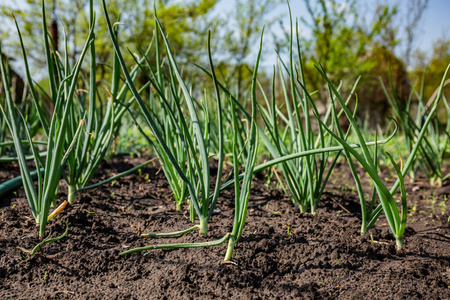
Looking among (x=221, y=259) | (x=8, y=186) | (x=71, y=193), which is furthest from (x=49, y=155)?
(x=221, y=259)

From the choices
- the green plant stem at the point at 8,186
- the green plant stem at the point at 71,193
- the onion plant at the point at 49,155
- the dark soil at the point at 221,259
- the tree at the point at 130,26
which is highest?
the tree at the point at 130,26

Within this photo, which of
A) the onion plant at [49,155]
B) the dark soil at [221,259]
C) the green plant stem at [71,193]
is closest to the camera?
the dark soil at [221,259]

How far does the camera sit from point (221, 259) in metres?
A: 1.00

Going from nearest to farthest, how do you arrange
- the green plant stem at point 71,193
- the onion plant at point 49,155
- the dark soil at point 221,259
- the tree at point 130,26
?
the dark soil at point 221,259 → the onion plant at point 49,155 → the green plant stem at point 71,193 → the tree at point 130,26

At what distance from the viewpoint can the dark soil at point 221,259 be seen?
0.90 meters

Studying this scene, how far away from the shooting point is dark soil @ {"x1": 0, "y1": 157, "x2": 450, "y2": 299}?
90 cm

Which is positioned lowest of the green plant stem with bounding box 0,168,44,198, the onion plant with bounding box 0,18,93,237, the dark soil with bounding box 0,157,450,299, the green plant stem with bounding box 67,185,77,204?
the dark soil with bounding box 0,157,450,299

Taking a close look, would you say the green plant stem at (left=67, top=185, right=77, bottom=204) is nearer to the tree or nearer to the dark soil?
the dark soil

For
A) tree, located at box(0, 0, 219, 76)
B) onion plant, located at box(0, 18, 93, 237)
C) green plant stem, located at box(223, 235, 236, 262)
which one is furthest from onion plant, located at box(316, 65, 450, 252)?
tree, located at box(0, 0, 219, 76)

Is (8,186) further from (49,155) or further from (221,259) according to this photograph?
(221,259)

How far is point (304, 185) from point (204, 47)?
35.7 ft

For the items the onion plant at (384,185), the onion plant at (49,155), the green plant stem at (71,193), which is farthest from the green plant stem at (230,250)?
the green plant stem at (71,193)

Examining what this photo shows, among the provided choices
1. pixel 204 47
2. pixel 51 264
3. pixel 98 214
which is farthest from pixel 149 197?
pixel 204 47

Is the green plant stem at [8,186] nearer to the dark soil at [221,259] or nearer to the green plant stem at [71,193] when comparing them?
the dark soil at [221,259]
